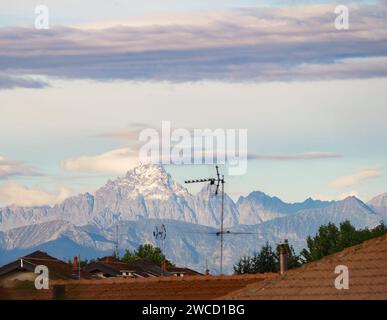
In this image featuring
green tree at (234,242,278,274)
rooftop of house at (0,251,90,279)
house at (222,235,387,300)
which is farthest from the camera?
green tree at (234,242,278,274)

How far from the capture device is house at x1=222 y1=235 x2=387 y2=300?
1352 inches

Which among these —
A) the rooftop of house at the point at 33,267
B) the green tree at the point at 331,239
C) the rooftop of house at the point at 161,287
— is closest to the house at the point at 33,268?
the rooftop of house at the point at 33,267

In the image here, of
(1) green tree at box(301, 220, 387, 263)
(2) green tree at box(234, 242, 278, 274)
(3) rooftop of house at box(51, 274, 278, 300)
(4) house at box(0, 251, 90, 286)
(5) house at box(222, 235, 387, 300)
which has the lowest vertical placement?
(5) house at box(222, 235, 387, 300)

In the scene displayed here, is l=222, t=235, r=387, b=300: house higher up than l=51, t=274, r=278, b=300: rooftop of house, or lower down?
lower down

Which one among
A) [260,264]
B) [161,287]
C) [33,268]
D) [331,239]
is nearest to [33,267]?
[33,268]

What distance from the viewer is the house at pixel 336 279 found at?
113 ft

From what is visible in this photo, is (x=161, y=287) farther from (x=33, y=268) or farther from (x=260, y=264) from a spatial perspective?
(x=260, y=264)

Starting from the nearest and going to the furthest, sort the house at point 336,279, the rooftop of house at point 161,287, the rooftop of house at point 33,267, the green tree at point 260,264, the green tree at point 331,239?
the house at point 336,279, the rooftop of house at point 161,287, the rooftop of house at point 33,267, the green tree at point 260,264, the green tree at point 331,239

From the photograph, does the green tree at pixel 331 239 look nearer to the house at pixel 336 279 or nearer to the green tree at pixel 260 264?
the green tree at pixel 260 264

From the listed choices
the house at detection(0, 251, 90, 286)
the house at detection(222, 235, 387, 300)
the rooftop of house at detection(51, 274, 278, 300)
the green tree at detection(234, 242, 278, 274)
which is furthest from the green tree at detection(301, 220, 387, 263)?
the house at detection(222, 235, 387, 300)

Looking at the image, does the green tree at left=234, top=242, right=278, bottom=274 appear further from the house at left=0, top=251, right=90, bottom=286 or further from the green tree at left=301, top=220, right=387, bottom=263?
the house at left=0, top=251, right=90, bottom=286
